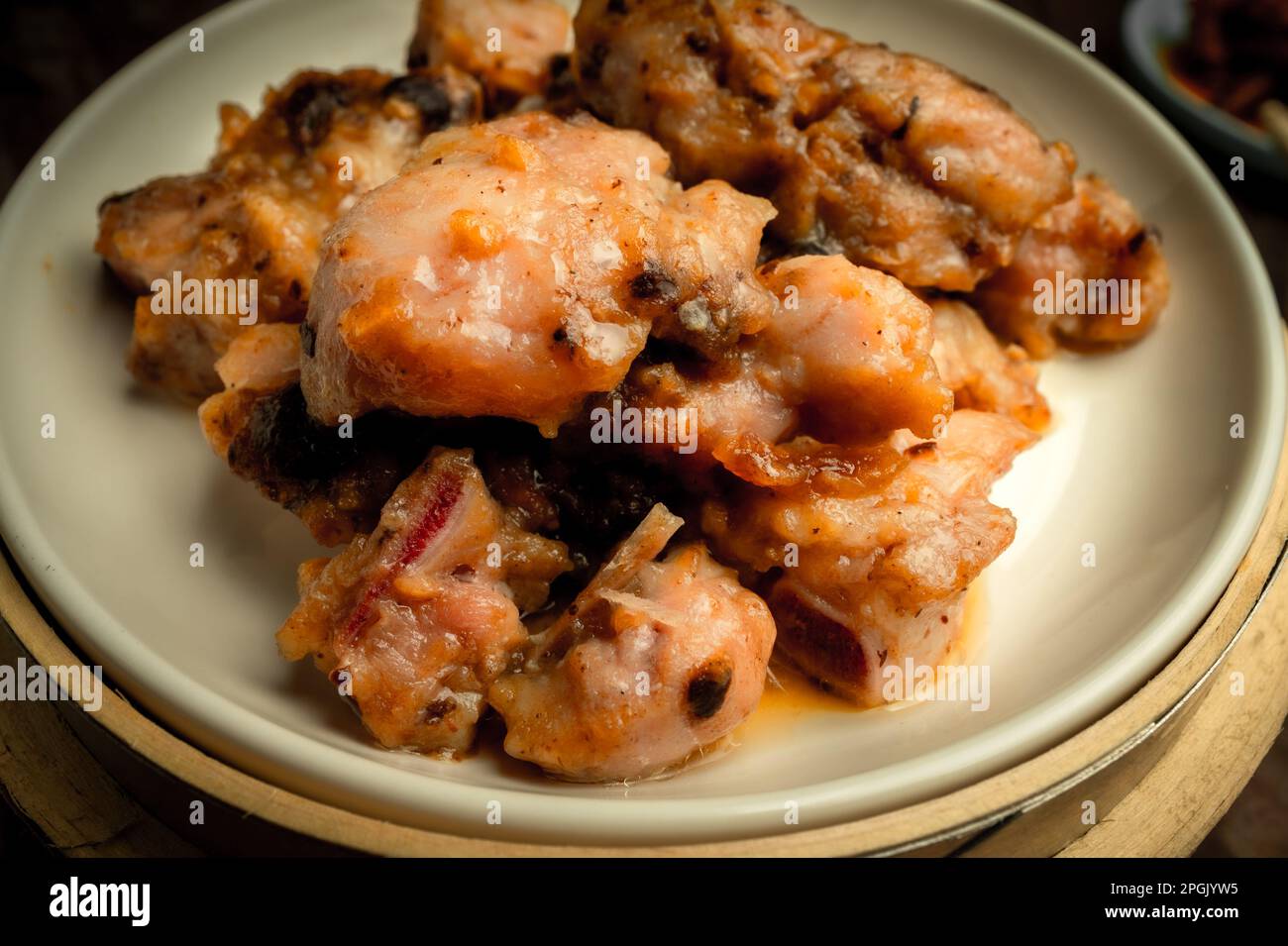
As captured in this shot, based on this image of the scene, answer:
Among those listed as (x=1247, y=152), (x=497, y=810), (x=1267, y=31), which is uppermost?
(x=1267, y=31)

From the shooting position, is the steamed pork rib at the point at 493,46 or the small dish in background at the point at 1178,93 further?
the small dish in background at the point at 1178,93

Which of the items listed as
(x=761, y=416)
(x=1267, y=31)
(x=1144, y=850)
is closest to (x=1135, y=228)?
(x=761, y=416)

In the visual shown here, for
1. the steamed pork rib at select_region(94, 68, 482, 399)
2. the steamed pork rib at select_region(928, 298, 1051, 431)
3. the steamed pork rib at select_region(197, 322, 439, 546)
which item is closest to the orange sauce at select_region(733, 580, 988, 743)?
the steamed pork rib at select_region(928, 298, 1051, 431)

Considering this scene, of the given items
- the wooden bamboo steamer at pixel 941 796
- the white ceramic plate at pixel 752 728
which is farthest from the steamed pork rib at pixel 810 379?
the wooden bamboo steamer at pixel 941 796

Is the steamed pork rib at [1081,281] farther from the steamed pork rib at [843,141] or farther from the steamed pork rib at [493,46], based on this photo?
the steamed pork rib at [493,46]

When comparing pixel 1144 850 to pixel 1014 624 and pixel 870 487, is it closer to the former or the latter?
pixel 1014 624

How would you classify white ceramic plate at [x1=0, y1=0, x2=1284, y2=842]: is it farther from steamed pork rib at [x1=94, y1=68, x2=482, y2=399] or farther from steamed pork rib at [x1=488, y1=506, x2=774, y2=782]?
steamed pork rib at [x1=94, y1=68, x2=482, y2=399]
